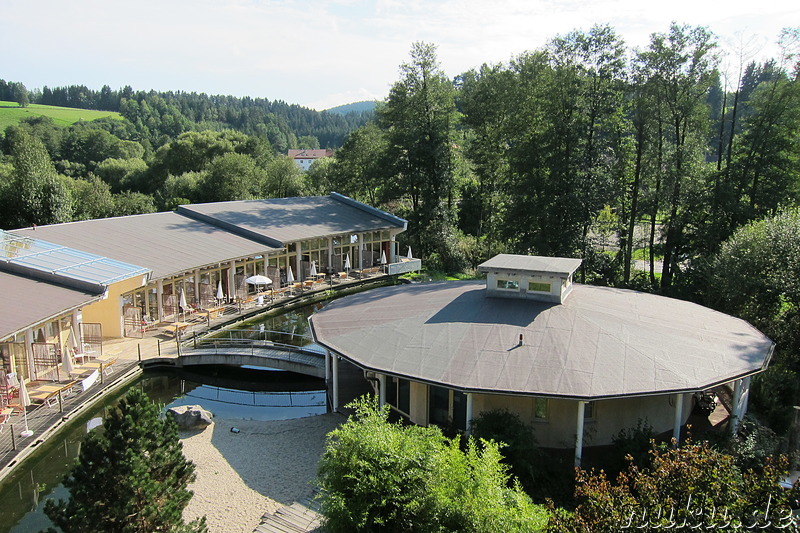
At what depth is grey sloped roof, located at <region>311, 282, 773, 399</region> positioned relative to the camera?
14359 mm

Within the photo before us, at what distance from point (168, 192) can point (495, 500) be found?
2101 inches

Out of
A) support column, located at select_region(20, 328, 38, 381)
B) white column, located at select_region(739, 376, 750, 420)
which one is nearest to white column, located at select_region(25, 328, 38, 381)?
support column, located at select_region(20, 328, 38, 381)

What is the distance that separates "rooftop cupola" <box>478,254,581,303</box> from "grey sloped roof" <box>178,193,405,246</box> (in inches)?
639

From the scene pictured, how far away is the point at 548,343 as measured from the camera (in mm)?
15820

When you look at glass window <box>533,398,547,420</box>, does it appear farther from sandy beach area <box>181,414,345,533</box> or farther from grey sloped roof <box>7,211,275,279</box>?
grey sloped roof <box>7,211,275,279</box>

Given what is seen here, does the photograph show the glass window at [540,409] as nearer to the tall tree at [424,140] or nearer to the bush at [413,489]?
the bush at [413,489]

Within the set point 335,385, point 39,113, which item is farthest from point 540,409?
point 39,113

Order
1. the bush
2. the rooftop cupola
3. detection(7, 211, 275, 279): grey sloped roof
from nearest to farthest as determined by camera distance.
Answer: the bush < the rooftop cupola < detection(7, 211, 275, 279): grey sloped roof

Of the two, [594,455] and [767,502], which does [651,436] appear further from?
[767,502]

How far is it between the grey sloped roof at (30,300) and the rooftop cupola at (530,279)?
561 inches

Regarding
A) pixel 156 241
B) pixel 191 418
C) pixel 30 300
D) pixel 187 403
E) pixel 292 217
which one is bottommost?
pixel 187 403

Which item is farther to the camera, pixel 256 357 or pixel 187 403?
pixel 256 357

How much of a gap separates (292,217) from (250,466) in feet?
77.5

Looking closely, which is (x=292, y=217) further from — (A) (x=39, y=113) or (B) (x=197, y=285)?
(A) (x=39, y=113)
